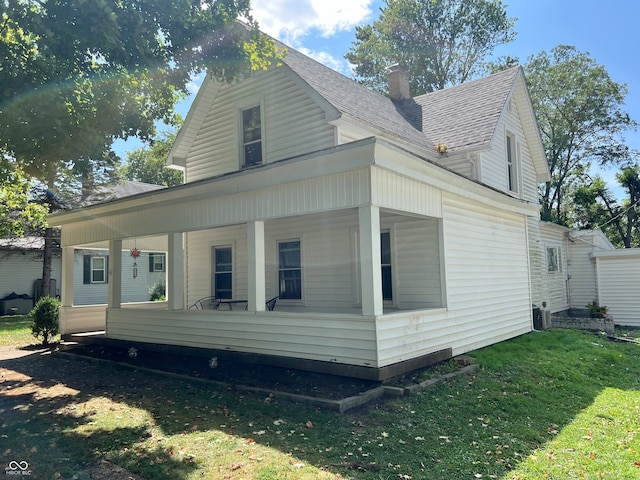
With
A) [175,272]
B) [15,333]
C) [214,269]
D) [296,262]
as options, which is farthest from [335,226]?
[15,333]

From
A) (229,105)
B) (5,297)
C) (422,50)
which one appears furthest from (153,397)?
(422,50)

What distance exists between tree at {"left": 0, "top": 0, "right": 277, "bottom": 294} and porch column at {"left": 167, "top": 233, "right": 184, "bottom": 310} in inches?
89.3

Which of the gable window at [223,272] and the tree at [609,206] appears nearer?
the gable window at [223,272]

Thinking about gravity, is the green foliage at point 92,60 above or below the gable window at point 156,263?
above

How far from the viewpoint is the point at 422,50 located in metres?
32.7

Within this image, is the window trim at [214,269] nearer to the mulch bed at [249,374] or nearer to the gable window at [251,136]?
the gable window at [251,136]

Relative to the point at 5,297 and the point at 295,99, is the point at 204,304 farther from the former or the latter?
the point at 5,297

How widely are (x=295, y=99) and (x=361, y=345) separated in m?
6.79

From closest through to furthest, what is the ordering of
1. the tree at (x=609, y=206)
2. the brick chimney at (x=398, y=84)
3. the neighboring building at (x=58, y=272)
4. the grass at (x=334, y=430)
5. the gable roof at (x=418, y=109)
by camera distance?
the grass at (x=334, y=430) → the gable roof at (x=418, y=109) → the brick chimney at (x=398, y=84) → the neighboring building at (x=58, y=272) → the tree at (x=609, y=206)

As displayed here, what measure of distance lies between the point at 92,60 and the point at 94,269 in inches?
777

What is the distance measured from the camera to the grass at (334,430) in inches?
174

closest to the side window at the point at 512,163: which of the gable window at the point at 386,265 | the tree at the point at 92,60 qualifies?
the gable window at the point at 386,265

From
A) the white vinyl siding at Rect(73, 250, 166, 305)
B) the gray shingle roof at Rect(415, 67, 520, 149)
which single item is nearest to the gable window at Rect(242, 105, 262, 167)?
the gray shingle roof at Rect(415, 67, 520, 149)

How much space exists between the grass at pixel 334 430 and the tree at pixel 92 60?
4366 millimetres
